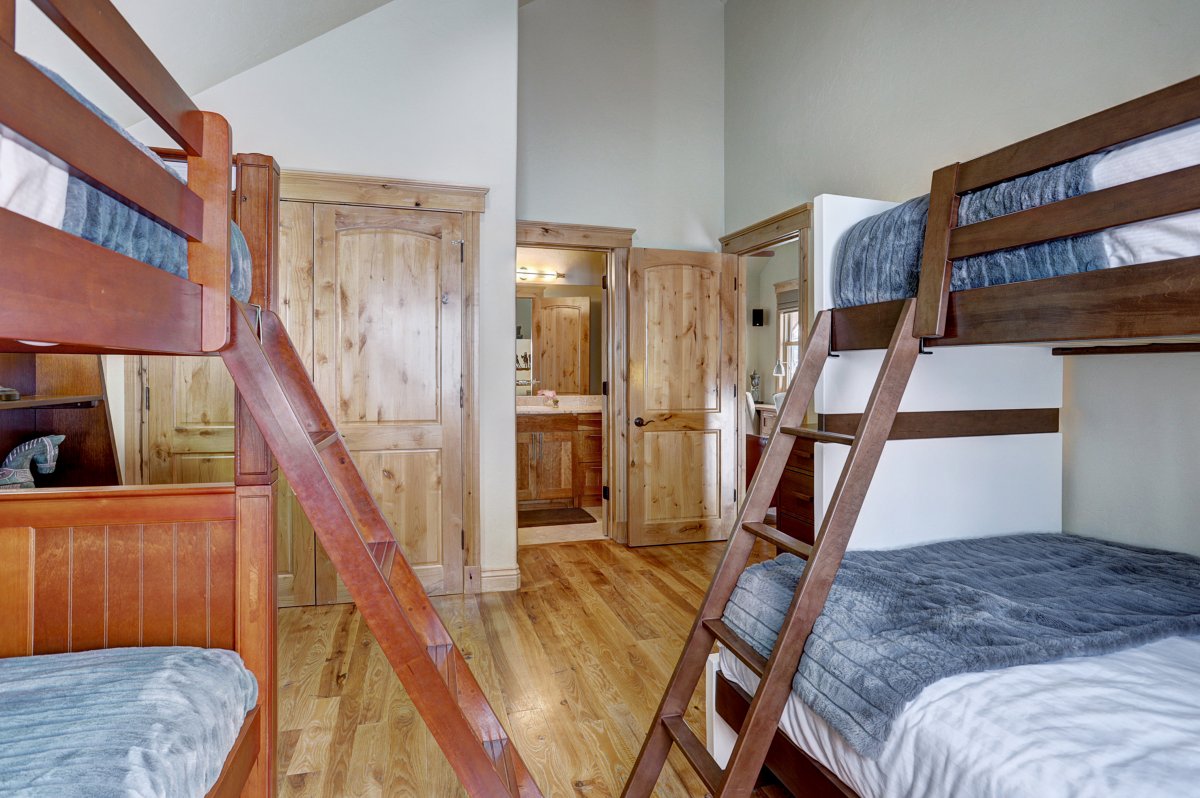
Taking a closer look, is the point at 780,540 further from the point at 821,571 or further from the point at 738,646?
the point at 738,646

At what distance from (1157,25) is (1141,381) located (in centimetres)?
113

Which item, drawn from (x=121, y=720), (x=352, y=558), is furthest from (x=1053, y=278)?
(x=121, y=720)

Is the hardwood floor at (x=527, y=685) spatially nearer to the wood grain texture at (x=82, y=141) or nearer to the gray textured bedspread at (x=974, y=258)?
the gray textured bedspread at (x=974, y=258)

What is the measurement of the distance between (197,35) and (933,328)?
3.07 metres

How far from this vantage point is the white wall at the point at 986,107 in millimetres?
1879

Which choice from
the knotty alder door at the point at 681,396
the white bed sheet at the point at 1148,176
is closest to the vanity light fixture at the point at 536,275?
the knotty alder door at the point at 681,396

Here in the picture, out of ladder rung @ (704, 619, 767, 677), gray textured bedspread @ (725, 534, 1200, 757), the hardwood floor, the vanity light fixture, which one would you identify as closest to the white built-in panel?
gray textured bedspread @ (725, 534, 1200, 757)

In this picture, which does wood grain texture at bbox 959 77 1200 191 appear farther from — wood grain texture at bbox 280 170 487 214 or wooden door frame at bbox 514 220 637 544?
wooden door frame at bbox 514 220 637 544

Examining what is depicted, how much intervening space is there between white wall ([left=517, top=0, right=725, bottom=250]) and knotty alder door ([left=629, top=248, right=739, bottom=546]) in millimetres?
327

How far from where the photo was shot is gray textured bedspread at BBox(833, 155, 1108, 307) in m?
1.11

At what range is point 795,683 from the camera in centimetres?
133

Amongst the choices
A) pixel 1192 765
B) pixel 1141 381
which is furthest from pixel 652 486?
pixel 1192 765

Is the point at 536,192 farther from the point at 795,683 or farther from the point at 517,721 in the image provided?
the point at 795,683

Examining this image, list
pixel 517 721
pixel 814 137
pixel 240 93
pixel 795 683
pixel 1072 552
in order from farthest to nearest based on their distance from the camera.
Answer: pixel 814 137, pixel 240 93, pixel 517 721, pixel 1072 552, pixel 795 683
